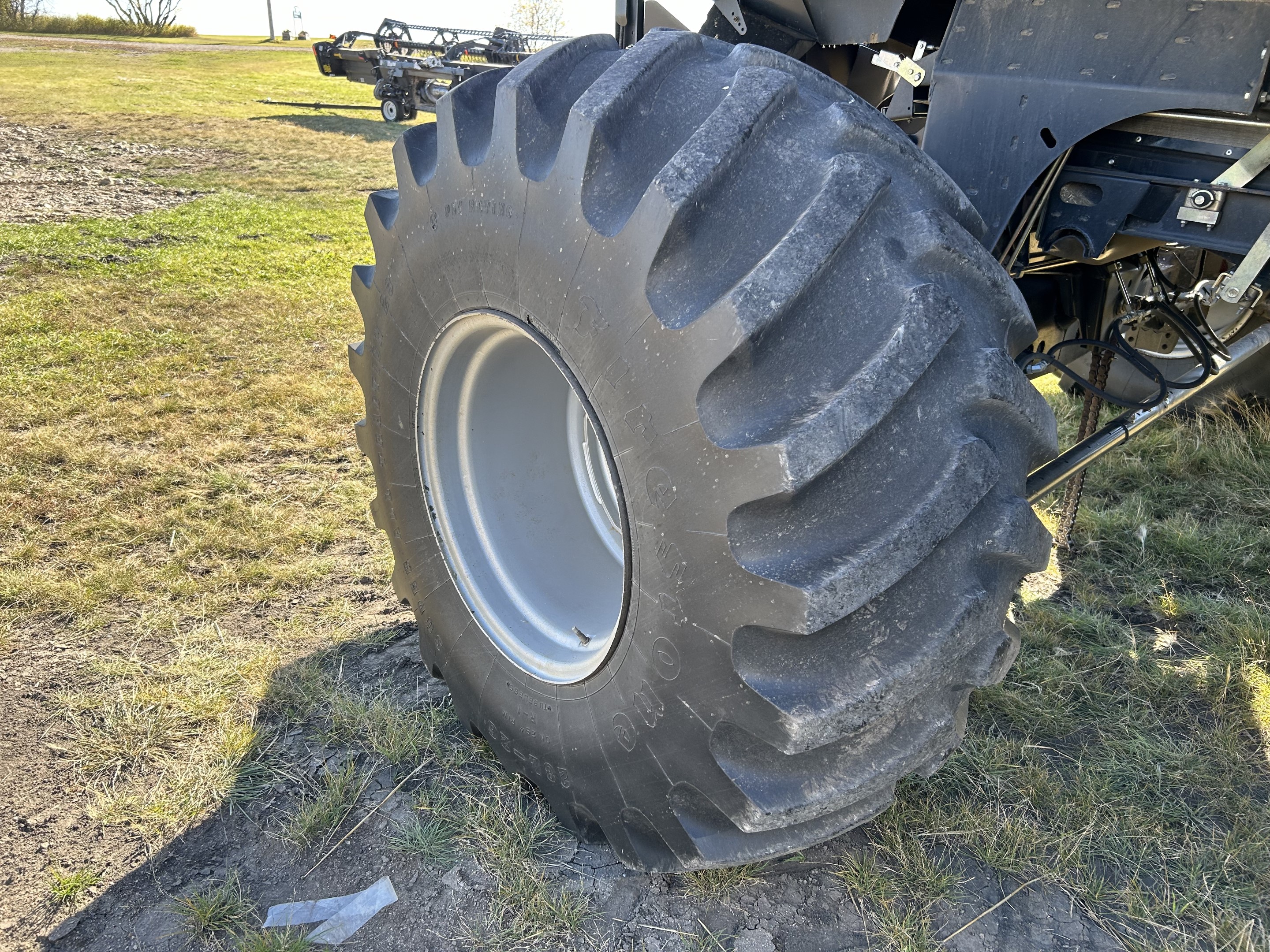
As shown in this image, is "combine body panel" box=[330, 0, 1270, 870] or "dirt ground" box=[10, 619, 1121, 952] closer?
"combine body panel" box=[330, 0, 1270, 870]

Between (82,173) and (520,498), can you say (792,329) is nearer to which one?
(520,498)

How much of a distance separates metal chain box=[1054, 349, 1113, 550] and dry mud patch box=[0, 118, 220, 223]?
808 cm

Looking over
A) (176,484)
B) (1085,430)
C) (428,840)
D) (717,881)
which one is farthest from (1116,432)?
(176,484)

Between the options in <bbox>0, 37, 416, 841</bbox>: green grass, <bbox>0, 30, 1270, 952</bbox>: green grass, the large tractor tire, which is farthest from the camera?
<bbox>0, 37, 416, 841</bbox>: green grass

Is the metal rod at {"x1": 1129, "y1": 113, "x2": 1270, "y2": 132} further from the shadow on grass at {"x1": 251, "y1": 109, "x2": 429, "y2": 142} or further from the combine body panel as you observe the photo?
the shadow on grass at {"x1": 251, "y1": 109, "x2": 429, "y2": 142}

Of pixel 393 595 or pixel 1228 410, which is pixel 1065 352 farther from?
pixel 393 595

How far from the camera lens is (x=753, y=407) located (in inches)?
53.1

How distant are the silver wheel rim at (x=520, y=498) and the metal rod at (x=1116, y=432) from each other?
3.12 ft

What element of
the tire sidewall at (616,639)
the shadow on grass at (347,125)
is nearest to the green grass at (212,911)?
the tire sidewall at (616,639)

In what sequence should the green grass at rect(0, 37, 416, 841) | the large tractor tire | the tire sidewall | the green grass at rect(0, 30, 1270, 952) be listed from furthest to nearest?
1. the green grass at rect(0, 37, 416, 841)
2. the green grass at rect(0, 30, 1270, 952)
3. the tire sidewall
4. the large tractor tire

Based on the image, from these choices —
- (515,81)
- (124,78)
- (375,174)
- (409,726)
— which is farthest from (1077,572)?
(124,78)

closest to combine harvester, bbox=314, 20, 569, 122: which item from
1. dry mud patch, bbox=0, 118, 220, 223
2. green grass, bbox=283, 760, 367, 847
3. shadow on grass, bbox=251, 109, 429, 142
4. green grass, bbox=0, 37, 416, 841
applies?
shadow on grass, bbox=251, 109, 429, 142

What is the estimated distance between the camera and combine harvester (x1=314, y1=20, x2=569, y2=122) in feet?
53.1

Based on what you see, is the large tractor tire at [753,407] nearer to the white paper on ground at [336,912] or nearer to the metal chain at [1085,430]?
the white paper on ground at [336,912]
